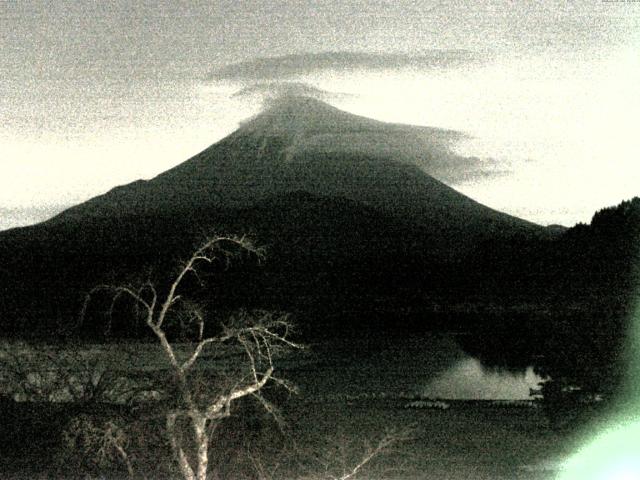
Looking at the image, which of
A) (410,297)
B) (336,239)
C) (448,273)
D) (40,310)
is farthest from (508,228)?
(40,310)

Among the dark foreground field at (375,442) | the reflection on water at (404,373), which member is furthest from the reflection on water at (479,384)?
the dark foreground field at (375,442)

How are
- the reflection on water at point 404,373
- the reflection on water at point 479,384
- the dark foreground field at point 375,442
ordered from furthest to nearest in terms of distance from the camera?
the reflection on water at point 404,373 < the reflection on water at point 479,384 < the dark foreground field at point 375,442

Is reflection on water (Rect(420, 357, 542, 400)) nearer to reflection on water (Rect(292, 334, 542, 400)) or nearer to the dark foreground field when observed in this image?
reflection on water (Rect(292, 334, 542, 400))

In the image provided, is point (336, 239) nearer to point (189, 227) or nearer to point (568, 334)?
point (189, 227)

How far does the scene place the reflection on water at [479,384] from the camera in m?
22.9

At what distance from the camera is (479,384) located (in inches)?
998

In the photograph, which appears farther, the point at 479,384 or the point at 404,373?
the point at 404,373

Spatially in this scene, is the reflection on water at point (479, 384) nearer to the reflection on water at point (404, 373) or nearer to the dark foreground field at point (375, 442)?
the reflection on water at point (404, 373)

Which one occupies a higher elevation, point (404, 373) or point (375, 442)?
point (375, 442)

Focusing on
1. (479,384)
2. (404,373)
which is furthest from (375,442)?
(404,373)

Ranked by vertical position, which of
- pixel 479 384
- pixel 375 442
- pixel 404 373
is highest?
pixel 375 442

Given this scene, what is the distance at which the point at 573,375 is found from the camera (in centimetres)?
1692

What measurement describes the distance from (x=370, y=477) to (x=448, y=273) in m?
68.5

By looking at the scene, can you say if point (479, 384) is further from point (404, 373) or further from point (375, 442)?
point (375, 442)
